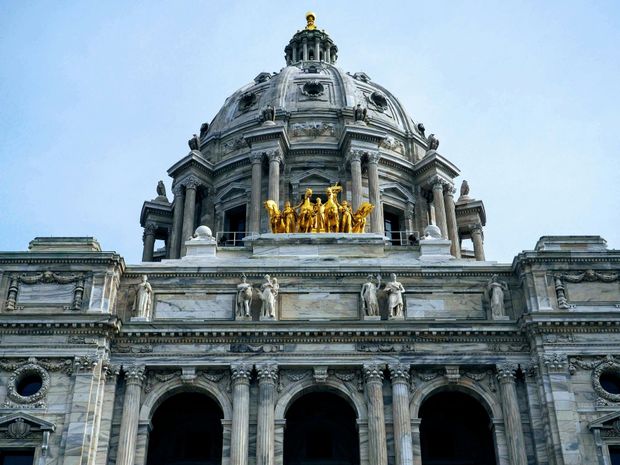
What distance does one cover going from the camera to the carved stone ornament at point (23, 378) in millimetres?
32656

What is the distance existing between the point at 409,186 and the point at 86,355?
27766 mm

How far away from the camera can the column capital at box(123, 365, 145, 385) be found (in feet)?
111

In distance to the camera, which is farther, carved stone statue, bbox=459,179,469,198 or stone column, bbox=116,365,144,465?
carved stone statue, bbox=459,179,469,198

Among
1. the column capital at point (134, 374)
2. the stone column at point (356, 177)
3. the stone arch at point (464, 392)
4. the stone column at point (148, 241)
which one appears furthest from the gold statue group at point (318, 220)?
the stone column at point (148, 241)

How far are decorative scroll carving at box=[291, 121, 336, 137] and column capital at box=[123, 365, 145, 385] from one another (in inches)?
1024

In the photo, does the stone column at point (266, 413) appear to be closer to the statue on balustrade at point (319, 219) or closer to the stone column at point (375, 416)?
the stone column at point (375, 416)

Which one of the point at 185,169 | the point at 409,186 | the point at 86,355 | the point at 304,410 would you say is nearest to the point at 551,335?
the point at 304,410

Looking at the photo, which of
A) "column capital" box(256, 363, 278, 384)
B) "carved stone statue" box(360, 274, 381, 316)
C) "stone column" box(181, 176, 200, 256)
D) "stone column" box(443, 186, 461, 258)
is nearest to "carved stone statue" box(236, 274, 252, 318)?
"column capital" box(256, 363, 278, 384)

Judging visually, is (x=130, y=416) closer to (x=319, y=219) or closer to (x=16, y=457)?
(x=16, y=457)

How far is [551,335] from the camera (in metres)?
34.2

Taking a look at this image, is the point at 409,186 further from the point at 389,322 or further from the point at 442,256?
the point at 389,322

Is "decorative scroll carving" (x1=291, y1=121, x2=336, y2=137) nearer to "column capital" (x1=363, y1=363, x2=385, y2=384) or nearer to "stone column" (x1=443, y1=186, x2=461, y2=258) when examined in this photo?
"stone column" (x1=443, y1=186, x2=461, y2=258)

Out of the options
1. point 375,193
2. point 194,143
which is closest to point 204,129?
point 194,143

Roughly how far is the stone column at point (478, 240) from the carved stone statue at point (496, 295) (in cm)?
2061
